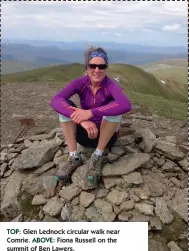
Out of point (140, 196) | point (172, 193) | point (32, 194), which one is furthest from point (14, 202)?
point (172, 193)

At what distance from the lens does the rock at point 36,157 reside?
9955mm

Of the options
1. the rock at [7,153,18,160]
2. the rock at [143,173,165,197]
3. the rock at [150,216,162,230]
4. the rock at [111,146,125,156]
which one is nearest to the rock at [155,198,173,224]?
the rock at [150,216,162,230]

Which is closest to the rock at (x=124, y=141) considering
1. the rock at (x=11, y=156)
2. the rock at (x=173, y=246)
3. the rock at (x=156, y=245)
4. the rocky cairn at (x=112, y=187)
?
the rocky cairn at (x=112, y=187)

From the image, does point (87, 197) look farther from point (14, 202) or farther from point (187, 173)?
point (187, 173)

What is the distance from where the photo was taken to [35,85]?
25703mm

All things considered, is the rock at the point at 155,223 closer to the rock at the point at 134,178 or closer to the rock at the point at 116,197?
the rock at the point at 116,197

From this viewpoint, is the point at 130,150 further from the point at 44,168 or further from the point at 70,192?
→ the point at 44,168

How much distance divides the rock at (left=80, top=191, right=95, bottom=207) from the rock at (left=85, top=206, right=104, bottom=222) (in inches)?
5.7

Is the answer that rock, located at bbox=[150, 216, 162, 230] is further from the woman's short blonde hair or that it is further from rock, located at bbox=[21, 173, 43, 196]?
the woman's short blonde hair

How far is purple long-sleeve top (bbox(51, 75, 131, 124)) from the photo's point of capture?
7.71 m

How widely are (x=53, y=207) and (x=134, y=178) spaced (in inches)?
86.5

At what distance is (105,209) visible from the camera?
805 centimetres

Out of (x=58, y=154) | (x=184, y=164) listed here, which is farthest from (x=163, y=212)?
(x=58, y=154)

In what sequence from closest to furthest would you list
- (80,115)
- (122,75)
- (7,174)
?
(80,115)
(7,174)
(122,75)
